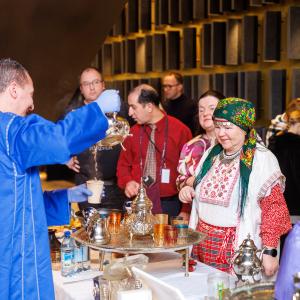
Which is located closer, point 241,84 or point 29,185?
point 29,185

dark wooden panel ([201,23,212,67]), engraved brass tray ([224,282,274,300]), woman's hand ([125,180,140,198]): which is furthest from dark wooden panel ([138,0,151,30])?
engraved brass tray ([224,282,274,300])

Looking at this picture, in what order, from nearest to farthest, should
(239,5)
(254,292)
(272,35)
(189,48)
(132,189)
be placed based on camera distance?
(254,292) → (132,189) → (272,35) → (239,5) → (189,48)

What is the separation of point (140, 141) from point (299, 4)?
2.31 m

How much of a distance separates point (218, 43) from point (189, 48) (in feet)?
2.38

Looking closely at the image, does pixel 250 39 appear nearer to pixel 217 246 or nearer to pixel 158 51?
pixel 158 51

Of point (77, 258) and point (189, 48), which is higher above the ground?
point (189, 48)

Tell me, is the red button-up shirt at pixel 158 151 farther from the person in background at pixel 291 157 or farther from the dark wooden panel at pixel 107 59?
the dark wooden panel at pixel 107 59

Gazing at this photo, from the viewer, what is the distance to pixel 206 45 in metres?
6.62

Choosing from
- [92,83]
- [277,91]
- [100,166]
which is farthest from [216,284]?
[277,91]

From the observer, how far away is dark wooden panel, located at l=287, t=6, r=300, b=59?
5.34 m

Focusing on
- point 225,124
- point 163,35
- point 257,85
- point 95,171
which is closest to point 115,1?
point 163,35

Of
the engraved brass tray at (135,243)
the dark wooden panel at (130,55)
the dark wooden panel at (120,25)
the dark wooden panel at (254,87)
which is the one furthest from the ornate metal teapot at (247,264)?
A: the dark wooden panel at (120,25)

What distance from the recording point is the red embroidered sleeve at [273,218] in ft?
8.69

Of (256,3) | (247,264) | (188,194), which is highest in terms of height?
(256,3)
